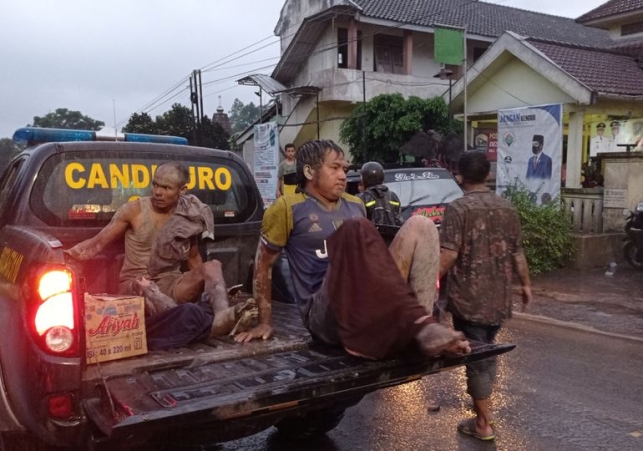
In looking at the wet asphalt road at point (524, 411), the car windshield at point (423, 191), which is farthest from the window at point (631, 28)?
the wet asphalt road at point (524, 411)

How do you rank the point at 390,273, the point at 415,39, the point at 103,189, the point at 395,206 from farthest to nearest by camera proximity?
the point at 415,39, the point at 395,206, the point at 103,189, the point at 390,273

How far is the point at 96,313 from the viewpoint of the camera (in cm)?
280

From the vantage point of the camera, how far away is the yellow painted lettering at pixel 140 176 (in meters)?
4.27

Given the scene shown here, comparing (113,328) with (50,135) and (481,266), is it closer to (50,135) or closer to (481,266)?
(481,266)

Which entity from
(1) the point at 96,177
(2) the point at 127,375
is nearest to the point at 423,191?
(1) the point at 96,177

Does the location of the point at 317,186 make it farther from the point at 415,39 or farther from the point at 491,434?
the point at 415,39

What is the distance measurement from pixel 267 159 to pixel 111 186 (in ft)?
45.9

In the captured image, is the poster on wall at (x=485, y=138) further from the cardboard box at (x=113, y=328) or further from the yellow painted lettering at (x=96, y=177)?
the cardboard box at (x=113, y=328)

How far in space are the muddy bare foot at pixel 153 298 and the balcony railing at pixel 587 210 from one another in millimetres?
9004

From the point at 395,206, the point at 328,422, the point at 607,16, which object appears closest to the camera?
the point at 328,422

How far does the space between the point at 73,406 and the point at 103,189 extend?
199 cm

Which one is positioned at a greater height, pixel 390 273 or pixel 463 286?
pixel 390 273

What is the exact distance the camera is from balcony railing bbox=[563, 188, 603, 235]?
10.8 m

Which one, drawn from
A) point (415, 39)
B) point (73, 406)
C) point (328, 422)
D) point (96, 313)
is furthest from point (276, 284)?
point (415, 39)
